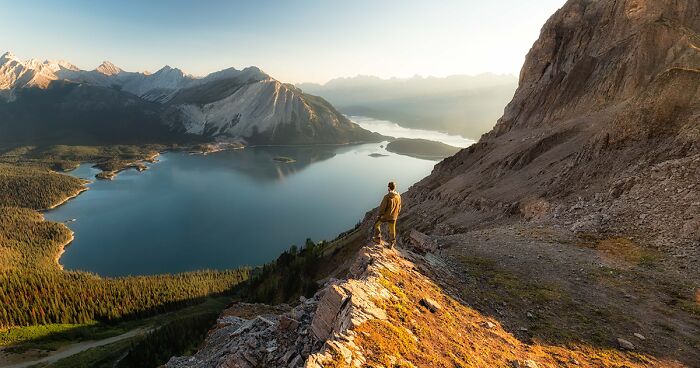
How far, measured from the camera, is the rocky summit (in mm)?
13188

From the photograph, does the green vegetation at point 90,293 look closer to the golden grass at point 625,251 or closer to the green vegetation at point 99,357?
the green vegetation at point 99,357

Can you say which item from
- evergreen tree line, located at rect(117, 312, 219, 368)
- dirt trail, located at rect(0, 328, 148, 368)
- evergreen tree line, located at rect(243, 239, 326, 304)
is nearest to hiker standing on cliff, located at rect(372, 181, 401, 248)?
evergreen tree line, located at rect(243, 239, 326, 304)

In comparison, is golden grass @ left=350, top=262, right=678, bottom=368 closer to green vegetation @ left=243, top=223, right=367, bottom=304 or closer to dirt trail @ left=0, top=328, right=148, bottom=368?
green vegetation @ left=243, top=223, right=367, bottom=304

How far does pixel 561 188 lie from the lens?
40.4m

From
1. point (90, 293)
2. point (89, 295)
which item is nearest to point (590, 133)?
point (89, 295)

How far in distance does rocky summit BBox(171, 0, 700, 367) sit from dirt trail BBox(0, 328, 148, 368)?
82592 mm

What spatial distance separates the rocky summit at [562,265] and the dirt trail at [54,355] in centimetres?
8259

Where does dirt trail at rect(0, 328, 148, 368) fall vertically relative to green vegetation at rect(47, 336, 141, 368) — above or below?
below

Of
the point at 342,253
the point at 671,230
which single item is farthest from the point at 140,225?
the point at 671,230

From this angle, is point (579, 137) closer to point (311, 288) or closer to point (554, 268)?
point (554, 268)

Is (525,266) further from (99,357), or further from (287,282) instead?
(99,357)

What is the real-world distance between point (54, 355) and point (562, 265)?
111974 millimetres

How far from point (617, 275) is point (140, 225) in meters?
200

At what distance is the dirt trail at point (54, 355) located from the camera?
8206cm
